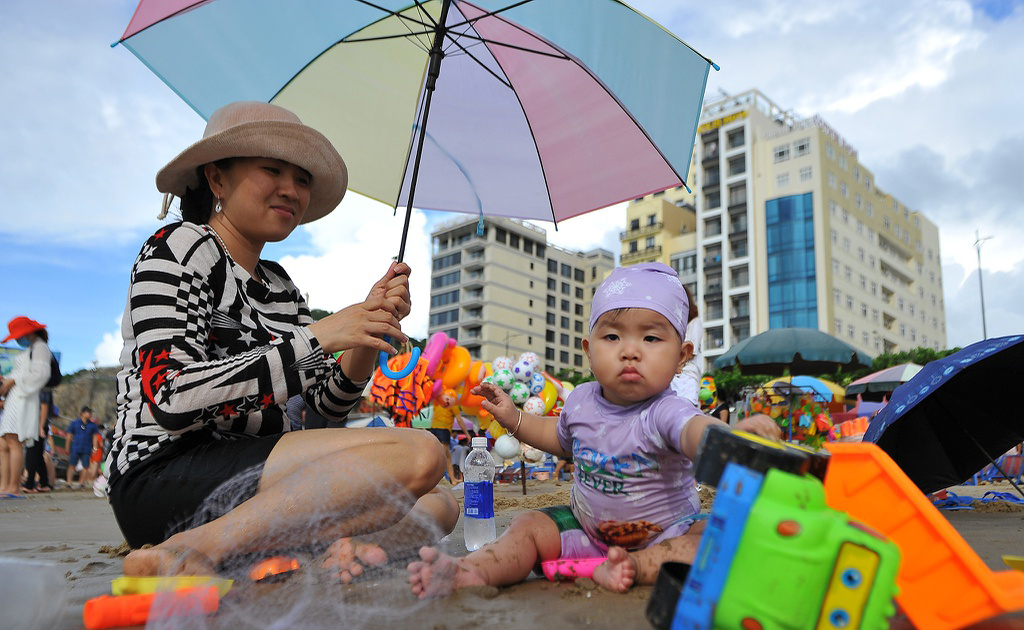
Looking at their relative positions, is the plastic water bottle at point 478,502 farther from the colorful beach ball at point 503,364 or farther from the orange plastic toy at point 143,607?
the colorful beach ball at point 503,364

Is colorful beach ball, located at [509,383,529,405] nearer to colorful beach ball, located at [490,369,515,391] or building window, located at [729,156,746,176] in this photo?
colorful beach ball, located at [490,369,515,391]

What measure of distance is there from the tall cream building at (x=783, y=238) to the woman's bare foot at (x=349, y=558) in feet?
153

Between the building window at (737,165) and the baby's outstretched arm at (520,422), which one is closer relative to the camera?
the baby's outstretched arm at (520,422)

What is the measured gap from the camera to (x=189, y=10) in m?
3.06

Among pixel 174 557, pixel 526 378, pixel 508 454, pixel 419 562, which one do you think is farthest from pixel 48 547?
pixel 526 378

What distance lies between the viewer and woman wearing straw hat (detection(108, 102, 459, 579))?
1780 mm

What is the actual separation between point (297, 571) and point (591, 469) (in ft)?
2.93

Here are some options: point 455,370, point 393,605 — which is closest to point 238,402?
point 393,605

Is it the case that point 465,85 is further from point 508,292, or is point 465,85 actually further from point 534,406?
point 508,292

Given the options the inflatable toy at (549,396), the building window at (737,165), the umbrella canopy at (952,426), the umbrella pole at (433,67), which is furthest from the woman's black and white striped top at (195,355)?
the building window at (737,165)

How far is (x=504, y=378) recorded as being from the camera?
880 centimetres

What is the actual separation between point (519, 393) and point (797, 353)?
521cm

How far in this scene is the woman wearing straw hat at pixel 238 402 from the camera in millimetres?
1780

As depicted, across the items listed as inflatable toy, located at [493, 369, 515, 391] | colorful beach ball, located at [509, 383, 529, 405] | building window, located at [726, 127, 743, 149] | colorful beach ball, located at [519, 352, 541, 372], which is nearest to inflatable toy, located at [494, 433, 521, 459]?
colorful beach ball, located at [509, 383, 529, 405]
